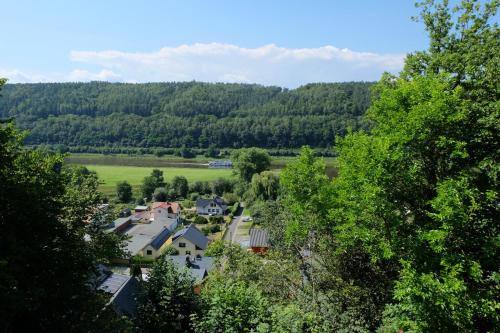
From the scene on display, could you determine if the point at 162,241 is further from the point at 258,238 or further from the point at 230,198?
the point at 230,198

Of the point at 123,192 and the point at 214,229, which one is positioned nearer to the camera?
the point at 214,229

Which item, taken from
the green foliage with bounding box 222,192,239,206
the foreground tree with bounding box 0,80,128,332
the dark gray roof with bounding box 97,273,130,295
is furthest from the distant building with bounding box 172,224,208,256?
the foreground tree with bounding box 0,80,128,332

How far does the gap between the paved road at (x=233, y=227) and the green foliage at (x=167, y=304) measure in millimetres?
30421

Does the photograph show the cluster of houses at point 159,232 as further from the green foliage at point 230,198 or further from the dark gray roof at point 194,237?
the green foliage at point 230,198

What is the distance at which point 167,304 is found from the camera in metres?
9.93

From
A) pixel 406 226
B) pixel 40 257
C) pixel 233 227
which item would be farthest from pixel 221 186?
pixel 40 257

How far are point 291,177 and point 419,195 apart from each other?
4.84 metres

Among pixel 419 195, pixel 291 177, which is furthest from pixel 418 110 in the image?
pixel 291 177

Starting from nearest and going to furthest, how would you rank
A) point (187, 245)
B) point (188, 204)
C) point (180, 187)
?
point (187, 245)
point (188, 204)
point (180, 187)

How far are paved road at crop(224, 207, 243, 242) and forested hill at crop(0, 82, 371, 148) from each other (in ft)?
259

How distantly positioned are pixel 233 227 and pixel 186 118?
125713 millimetres

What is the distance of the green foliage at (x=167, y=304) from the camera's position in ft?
31.6

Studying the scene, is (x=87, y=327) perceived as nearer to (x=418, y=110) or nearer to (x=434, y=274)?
(x=434, y=274)

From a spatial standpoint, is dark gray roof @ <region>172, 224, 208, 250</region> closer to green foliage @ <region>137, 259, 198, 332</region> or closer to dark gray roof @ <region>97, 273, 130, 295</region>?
dark gray roof @ <region>97, 273, 130, 295</region>
